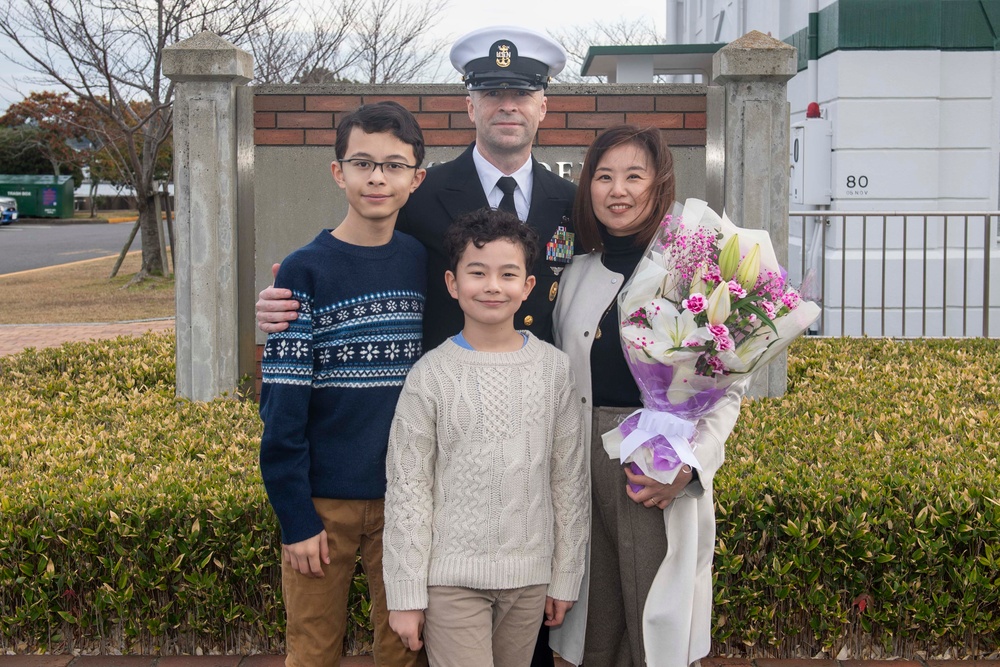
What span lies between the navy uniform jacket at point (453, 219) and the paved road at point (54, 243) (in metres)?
20.1

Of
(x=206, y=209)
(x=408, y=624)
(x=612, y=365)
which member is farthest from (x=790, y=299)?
(x=206, y=209)

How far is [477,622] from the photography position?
2535 millimetres

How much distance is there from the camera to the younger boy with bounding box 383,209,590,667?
2.49 m

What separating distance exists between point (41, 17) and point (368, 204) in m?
13.8

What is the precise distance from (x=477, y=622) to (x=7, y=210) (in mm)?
43836

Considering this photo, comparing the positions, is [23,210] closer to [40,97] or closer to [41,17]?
[40,97]

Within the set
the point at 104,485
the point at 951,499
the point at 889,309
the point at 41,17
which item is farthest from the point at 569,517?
the point at 41,17

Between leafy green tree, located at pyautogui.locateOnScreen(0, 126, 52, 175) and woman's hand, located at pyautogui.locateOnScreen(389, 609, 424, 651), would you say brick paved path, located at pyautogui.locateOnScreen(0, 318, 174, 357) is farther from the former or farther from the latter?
leafy green tree, located at pyautogui.locateOnScreen(0, 126, 52, 175)

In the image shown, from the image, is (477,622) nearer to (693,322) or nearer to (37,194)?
(693,322)

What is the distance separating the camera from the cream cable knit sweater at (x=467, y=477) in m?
2.49

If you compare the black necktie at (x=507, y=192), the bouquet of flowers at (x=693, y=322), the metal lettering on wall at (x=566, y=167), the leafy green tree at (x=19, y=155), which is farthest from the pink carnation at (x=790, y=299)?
the leafy green tree at (x=19, y=155)

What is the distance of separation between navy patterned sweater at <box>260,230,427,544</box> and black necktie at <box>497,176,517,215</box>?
0.43 meters

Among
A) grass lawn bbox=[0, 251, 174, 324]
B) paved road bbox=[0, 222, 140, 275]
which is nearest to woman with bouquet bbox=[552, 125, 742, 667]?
grass lawn bbox=[0, 251, 174, 324]

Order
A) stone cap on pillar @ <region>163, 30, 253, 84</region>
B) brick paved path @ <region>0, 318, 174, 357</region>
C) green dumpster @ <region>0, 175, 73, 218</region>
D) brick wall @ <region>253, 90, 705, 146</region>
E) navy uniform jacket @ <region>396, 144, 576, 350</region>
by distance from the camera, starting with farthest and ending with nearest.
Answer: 1. green dumpster @ <region>0, 175, 73, 218</region>
2. brick paved path @ <region>0, 318, 174, 357</region>
3. brick wall @ <region>253, 90, 705, 146</region>
4. stone cap on pillar @ <region>163, 30, 253, 84</region>
5. navy uniform jacket @ <region>396, 144, 576, 350</region>
